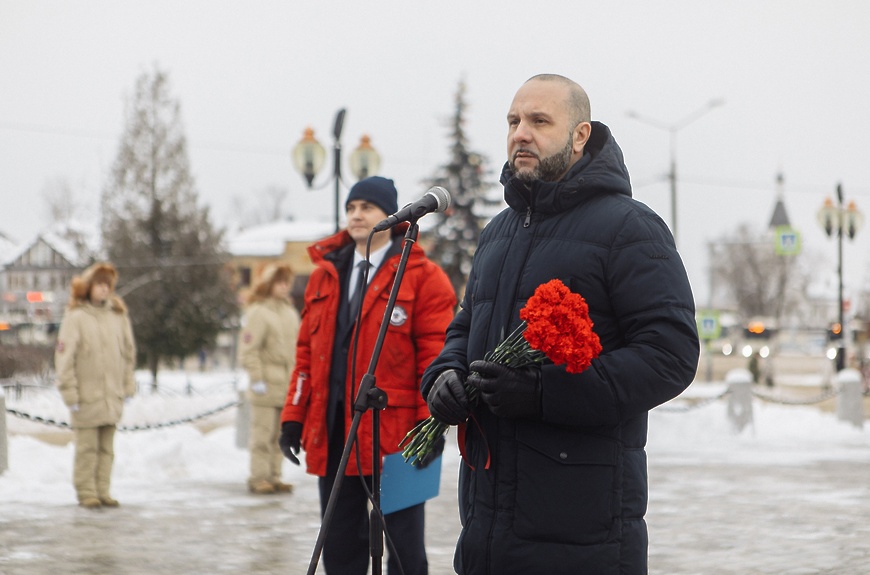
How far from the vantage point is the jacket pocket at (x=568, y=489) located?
3.21 m

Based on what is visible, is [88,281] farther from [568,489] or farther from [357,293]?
[568,489]

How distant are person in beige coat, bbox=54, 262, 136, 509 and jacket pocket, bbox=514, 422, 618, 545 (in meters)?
7.33

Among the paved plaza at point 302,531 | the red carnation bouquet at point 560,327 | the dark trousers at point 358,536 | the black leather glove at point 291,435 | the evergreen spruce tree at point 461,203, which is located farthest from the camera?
the evergreen spruce tree at point 461,203

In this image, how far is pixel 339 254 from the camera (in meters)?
5.67

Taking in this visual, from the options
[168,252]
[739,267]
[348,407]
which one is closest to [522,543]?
[348,407]

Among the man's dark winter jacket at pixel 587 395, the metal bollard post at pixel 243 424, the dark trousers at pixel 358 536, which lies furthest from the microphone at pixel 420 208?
the metal bollard post at pixel 243 424

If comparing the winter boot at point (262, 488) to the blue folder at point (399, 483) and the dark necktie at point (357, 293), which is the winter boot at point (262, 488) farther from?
the blue folder at point (399, 483)

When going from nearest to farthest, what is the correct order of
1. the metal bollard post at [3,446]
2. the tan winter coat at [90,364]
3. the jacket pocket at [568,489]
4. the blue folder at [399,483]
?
the jacket pocket at [568,489] → the blue folder at [399,483] → the tan winter coat at [90,364] → the metal bollard post at [3,446]

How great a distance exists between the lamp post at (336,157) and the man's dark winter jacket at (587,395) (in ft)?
44.2

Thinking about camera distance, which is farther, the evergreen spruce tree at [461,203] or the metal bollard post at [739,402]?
the evergreen spruce tree at [461,203]

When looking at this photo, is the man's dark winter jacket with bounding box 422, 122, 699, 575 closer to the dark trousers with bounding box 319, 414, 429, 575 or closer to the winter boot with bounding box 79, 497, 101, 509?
the dark trousers with bounding box 319, 414, 429, 575

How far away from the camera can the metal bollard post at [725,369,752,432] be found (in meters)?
18.0

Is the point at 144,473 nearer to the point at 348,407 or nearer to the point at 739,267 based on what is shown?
the point at 348,407

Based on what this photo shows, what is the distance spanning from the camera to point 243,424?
14.0 m
